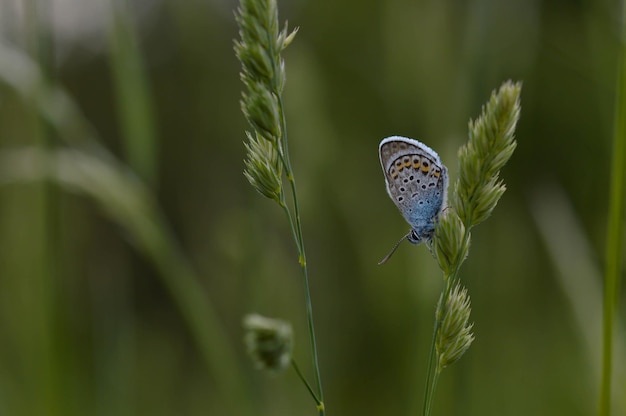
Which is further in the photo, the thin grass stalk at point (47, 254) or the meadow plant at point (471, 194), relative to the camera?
the thin grass stalk at point (47, 254)

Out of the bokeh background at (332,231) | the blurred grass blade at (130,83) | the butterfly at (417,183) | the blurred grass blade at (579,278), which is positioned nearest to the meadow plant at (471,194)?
the butterfly at (417,183)

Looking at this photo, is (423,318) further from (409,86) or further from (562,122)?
(562,122)

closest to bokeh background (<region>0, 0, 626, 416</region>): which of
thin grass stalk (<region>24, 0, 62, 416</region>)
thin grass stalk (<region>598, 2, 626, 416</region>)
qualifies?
thin grass stalk (<region>24, 0, 62, 416</region>)

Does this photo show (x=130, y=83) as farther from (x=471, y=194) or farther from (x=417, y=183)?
(x=471, y=194)

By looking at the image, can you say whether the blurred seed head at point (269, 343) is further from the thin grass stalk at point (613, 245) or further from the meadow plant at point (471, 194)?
the thin grass stalk at point (613, 245)

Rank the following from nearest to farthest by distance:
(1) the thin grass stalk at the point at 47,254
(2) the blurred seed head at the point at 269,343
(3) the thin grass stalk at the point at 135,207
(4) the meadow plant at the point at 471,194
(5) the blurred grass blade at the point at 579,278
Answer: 1. (2) the blurred seed head at the point at 269,343
2. (4) the meadow plant at the point at 471,194
3. (1) the thin grass stalk at the point at 47,254
4. (5) the blurred grass blade at the point at 579,278
5. (3) the thin grass stalk at the point at 135,207

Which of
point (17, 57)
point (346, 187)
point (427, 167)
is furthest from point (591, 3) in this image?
point (17, 57)

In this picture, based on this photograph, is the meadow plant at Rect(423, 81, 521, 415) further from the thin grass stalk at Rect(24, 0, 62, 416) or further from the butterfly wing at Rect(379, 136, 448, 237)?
the thin grass stalk at Rect(24, 0, 62, 416)

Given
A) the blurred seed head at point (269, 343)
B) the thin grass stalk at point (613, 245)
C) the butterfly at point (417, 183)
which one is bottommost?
the blurred seed head at point (269, 343)
